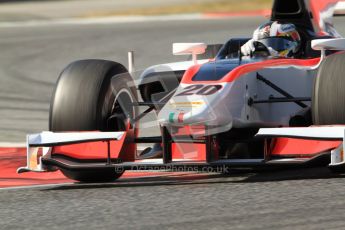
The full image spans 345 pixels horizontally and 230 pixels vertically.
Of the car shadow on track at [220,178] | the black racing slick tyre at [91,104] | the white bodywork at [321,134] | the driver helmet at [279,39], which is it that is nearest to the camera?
the white bodywork at [321,134]

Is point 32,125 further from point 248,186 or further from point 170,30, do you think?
point 170,30

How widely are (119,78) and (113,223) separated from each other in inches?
98.1

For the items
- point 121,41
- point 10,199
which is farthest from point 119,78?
point 121,41

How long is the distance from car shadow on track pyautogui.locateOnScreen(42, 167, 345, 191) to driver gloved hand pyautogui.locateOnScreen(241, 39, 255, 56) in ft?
3.48

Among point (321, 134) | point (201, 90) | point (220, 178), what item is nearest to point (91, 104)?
point (201, 90)

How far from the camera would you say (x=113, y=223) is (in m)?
6.48

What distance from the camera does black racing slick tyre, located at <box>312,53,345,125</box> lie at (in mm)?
7707

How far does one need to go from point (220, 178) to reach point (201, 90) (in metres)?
0.89

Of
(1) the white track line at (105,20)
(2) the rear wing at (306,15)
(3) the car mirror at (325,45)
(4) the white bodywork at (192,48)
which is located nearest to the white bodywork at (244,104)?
(3) the car mirror at (325,45)

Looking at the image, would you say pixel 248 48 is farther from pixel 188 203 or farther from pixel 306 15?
pixel 188 203

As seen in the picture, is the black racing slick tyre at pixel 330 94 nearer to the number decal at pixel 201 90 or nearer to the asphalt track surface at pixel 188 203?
the asphalt track surface at pixel 188 203

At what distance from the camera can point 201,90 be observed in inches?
313

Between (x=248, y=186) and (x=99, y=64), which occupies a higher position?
(x=99, y=64)

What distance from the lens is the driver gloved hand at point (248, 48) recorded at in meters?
9.10
